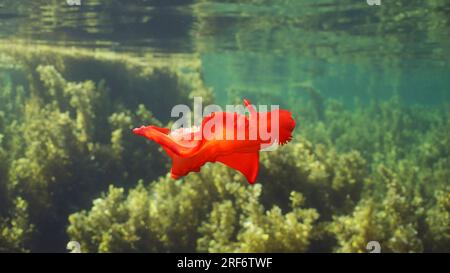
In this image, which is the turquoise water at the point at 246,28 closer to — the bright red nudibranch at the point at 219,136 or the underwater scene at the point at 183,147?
the underwater scene at the point at 183,147

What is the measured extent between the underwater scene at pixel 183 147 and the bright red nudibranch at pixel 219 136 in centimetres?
4

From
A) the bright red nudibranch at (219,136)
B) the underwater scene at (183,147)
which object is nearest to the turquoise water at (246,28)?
the underwater scene at (183,147)

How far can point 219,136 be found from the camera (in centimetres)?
165

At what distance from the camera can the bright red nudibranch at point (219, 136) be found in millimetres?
1560

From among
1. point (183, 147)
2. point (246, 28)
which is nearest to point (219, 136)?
point (183, 147)

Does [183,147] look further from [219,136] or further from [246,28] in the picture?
[246,28]

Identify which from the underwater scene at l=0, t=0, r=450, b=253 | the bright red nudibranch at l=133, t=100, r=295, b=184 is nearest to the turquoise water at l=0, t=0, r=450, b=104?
the underwater scene at l=0, t=0, r=450, b=253

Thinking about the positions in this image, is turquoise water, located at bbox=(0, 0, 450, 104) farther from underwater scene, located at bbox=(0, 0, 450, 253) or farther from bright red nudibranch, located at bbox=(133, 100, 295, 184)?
bright red nudibranch, located at bbox=(133, 100, 295, 184)

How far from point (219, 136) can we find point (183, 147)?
0.52ft

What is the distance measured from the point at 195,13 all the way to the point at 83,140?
776cm

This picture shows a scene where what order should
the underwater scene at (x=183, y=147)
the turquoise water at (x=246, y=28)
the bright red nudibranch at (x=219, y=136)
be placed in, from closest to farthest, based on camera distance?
the bright red nudibranch at (x=219, y=136), the underwater scene at (x=183, y=147), the turquoise water at (x=246, y=28)

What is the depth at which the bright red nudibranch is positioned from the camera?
5.12 ft
